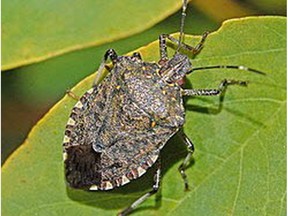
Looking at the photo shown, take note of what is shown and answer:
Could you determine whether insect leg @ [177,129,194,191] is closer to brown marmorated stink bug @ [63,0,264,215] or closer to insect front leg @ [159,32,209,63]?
brown marmorated stink bug @ [63,0,264,215]

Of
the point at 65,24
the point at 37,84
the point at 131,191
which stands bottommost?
the point at 131,191

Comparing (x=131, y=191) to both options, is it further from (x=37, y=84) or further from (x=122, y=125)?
(x=37, y=84)

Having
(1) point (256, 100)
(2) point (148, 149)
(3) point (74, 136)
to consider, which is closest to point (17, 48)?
(3) point (74, 136)

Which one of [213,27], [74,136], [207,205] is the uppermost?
[213,27]

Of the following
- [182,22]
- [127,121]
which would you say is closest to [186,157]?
[127,121]

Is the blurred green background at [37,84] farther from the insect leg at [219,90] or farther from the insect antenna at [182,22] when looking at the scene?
the insect leg at [219,90]

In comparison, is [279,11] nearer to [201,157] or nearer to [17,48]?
[201,157]

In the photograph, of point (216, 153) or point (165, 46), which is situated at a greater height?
point (165, 46)
